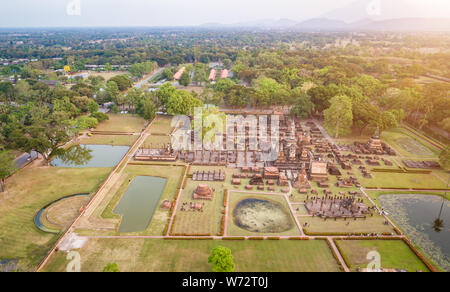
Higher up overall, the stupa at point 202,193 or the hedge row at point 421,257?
the stupa at point 202,193

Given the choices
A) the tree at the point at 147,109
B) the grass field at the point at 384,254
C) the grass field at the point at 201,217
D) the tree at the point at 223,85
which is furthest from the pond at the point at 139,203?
the tree at the point at 223,85

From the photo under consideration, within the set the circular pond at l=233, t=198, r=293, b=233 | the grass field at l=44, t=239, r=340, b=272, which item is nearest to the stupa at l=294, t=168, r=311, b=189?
the circular pond at l=233, t=198, r=293, b=233

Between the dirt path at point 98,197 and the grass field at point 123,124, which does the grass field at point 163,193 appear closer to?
the dirt path at point 98,197

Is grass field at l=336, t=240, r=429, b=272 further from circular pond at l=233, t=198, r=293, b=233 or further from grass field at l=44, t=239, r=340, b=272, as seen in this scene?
circular pond at l=233, t=198, r=293, b=233

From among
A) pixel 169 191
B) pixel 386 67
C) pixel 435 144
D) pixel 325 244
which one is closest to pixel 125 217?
pixel 169 191

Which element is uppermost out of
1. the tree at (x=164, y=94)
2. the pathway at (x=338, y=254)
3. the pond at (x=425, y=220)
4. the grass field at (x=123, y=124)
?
the tree at (x=164, y=94)
